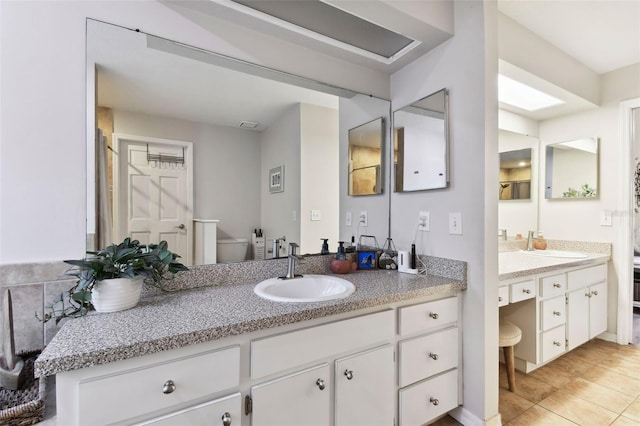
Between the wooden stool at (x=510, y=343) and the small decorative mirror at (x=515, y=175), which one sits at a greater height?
the small decorative mirror at (x=515, y=175)

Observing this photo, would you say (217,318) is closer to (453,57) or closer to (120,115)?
(120,115)

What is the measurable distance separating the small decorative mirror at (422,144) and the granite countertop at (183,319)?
26.1 inches

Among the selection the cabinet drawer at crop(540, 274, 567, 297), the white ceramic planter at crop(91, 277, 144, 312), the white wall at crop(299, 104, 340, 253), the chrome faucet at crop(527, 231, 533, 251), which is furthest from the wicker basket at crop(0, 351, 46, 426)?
the chrome faucet at crop(527, 231, 533, 251)

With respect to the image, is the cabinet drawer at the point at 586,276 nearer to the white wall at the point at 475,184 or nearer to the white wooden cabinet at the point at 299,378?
the white wall at the point at 475,184

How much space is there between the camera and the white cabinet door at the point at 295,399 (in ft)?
3.44

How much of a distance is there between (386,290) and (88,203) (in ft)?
4.50

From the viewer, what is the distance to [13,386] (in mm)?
952

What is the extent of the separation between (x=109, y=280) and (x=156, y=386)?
0.42 metres

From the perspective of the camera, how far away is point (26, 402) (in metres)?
0.89

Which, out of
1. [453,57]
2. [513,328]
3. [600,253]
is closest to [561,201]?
[600,253]

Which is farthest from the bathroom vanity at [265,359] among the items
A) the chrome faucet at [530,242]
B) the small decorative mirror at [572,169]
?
the small decorative mirror at [572,169]

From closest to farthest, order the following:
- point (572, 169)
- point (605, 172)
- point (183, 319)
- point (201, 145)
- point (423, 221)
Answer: point (183, 319), point (201, 145), point (423, 221), point (605, 172), point (572, 169)

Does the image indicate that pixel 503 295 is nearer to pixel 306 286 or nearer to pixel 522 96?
pixel 306 286

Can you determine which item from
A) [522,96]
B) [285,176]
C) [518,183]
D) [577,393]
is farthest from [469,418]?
[522,96]
